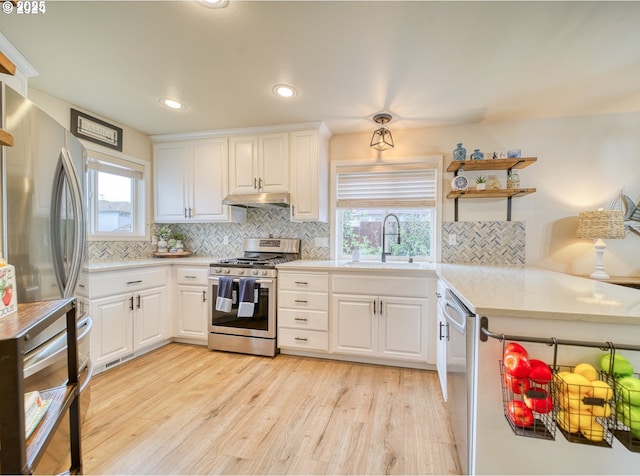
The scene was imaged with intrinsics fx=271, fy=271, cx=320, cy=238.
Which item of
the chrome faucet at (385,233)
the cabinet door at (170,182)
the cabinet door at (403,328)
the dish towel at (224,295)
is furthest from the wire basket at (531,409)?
the cabinet door at (170,182)

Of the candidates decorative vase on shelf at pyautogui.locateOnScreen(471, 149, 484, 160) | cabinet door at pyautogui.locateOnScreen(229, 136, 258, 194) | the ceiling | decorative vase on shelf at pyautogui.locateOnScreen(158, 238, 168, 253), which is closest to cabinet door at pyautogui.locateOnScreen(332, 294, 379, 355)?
cabinet door at pyautogui.locateOnScreen(229, 136, 258, 194)

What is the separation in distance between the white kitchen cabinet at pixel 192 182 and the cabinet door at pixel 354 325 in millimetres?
1607

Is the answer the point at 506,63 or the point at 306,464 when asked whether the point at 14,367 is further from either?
the point at 506,63

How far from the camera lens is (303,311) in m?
2.61

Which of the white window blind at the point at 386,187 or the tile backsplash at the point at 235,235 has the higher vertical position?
the white window blind at the point at 386,187

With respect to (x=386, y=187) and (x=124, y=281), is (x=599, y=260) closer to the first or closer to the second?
(x=386, y=187)

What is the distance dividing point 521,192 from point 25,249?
11.2 feet

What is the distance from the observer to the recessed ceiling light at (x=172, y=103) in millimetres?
2378

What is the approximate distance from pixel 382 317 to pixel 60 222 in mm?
2280

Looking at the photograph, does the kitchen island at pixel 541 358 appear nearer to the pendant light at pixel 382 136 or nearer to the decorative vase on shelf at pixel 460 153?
the decorative vase on shelf at pixel 460 153

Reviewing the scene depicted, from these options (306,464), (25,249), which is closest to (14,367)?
(25,249)

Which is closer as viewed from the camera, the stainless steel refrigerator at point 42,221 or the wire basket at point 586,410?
the wire basket at point 586,410

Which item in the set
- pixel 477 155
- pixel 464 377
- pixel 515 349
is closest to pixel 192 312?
pixel 464 377

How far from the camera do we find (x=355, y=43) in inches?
63.7
